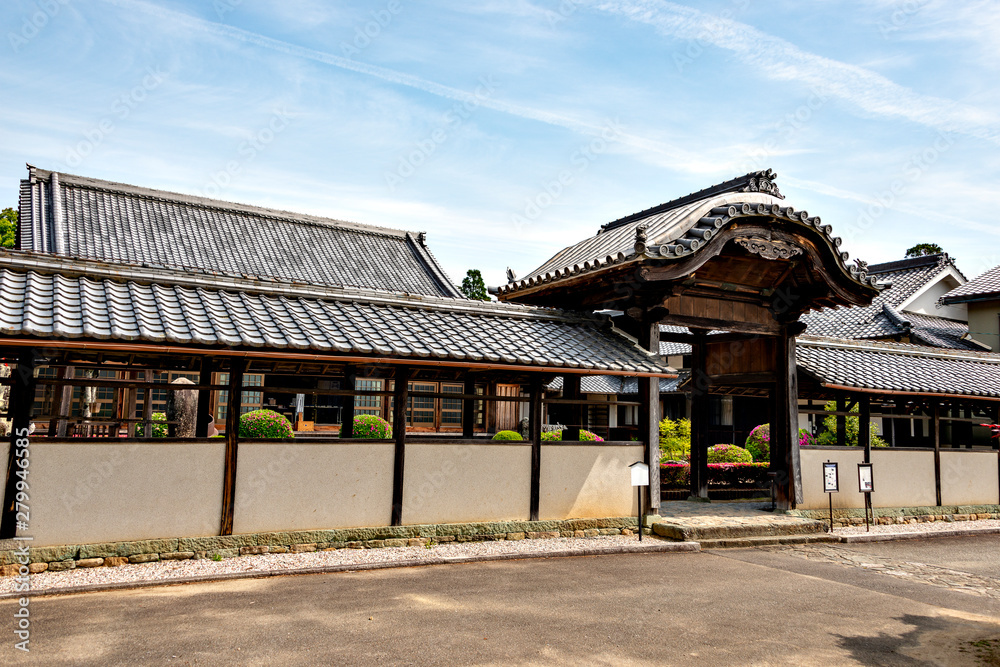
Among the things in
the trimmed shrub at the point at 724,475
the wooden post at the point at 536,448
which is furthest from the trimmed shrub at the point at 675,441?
the wooden post at the point at 536,448

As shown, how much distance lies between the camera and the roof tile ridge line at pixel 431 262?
77.6ft

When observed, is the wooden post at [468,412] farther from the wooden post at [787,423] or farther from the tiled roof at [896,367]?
the tiled roof at [896,367]

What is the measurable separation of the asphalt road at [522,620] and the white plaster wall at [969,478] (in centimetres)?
727

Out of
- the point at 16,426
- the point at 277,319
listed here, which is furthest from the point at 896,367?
the point at 16,426

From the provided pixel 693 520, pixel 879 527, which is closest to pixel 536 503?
pixel 693 520

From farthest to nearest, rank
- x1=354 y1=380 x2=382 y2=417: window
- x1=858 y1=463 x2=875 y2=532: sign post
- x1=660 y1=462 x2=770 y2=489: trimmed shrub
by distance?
x1=354 y1=380 x2=382 y2=417: window
x1=660 y1=462 x2=770 y2=489: trimmed shrub
x1=858 y1=463 x2=875 y2=532: sign post

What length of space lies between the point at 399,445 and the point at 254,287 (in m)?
3.11

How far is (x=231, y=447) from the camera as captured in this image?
9008 millimetres

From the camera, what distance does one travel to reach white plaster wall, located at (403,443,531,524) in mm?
10148

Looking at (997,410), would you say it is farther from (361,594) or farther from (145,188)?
(145,188)

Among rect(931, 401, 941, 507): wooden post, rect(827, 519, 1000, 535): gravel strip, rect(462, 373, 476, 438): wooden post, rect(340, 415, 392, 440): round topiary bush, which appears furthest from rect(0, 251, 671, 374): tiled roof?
rect(931, 401, 941, 507): wooden post

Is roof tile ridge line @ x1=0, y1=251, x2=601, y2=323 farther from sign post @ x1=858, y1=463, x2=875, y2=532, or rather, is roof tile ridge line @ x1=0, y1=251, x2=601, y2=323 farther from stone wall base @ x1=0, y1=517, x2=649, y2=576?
sign post @ x1=858, y1=463, x2=875, y2=532

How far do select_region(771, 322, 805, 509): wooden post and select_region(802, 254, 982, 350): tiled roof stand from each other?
12100mm

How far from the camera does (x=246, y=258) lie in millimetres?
21797
